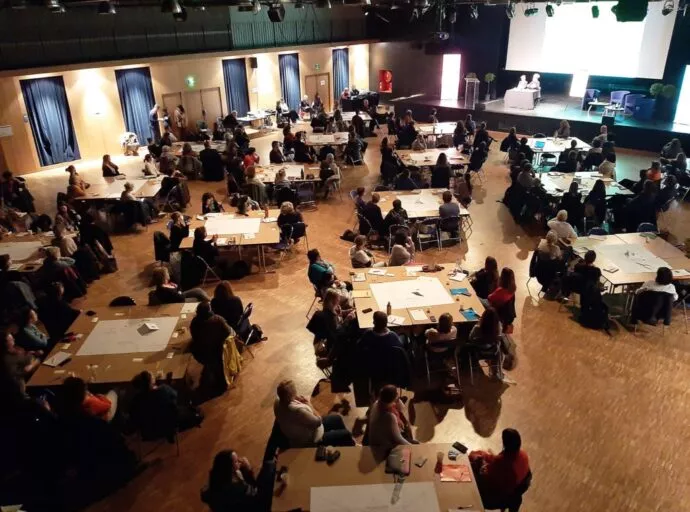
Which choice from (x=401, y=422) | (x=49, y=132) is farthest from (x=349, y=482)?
(x=49, y=132)

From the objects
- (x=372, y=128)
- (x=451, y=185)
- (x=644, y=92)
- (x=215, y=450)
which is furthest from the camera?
(x=372, y=128)

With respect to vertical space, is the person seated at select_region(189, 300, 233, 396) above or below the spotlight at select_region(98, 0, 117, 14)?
below

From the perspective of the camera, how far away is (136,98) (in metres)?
18.1

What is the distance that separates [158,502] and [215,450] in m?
0.77

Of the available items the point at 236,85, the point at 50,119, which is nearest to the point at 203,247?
the point at 50,119

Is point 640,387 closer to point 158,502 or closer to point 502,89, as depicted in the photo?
point 158,502

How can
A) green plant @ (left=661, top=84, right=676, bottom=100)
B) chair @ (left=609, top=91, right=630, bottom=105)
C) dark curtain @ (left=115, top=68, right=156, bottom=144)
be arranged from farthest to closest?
chair @ (left=609, top=91, right=630, bottom=105) < dark curtain @ (left=115, top=68, right=156, bottom=144) < green plant @ (left=661, top=84, right=676, bottom=100)

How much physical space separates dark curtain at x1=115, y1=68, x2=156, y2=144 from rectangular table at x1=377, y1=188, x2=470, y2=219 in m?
11.5

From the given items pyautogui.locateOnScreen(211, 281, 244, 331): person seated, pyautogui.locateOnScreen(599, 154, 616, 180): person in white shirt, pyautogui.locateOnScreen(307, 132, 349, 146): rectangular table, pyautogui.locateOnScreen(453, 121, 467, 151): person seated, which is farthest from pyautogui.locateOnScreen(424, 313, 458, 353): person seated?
pyautogui.locateOnScreen(307, 132, 349, 146): rectangular table

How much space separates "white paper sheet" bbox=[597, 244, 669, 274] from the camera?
7.56 m

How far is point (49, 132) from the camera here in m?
16.1

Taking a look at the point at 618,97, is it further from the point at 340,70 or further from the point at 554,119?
the point at 340,70

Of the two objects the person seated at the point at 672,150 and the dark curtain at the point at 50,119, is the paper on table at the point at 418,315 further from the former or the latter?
the dark curtain at the point at 50,119

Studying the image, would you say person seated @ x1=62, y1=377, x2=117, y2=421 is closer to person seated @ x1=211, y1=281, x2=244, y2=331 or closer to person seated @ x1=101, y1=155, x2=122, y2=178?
person seated @ x1=211, y1=281, x2=244, y2=331
